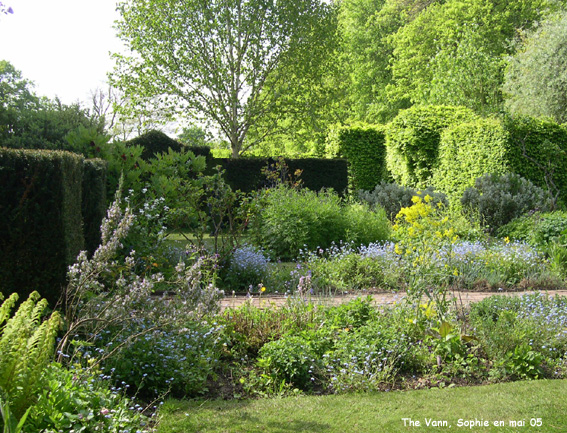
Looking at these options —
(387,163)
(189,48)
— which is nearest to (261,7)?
(189,48)

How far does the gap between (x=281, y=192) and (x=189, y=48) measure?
1014 centimetres

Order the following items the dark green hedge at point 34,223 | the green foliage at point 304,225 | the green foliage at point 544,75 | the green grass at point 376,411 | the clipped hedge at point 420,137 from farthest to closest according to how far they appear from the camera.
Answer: the green foliage at point 544,75, the clipped hedge at point 420,137, the green foliage at point 304,225, the dark green hedge at point 34,223, the green grass at point 376,411

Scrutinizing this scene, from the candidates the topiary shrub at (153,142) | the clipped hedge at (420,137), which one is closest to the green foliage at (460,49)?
the clipped hedge at (420,137)

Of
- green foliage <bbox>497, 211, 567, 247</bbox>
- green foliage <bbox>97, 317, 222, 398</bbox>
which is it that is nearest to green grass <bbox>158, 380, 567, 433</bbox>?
green foliage <bbox>97, 317, 222, 398</bbox>

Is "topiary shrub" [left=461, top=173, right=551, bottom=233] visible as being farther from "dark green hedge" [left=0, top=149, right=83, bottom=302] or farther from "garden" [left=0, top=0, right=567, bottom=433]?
"dark green hedge" [left=0, top=149, right=83, bottom=302]

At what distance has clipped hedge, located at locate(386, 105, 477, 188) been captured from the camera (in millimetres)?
15727

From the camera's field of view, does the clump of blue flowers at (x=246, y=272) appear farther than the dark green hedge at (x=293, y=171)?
No

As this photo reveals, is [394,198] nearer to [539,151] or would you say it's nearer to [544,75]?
[539,151]

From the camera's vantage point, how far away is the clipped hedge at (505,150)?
13281 millimetres

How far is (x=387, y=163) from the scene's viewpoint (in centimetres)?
1800

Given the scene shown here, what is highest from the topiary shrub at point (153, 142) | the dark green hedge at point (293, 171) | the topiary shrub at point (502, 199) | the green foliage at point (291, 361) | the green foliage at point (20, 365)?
the topiary shrub at point (153, 142)

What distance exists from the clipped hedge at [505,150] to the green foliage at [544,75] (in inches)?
158

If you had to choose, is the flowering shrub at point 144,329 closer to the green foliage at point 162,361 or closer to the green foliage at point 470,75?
the green foliage at point 162,361

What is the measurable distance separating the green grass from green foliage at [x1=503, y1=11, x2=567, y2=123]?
16.3 metres
